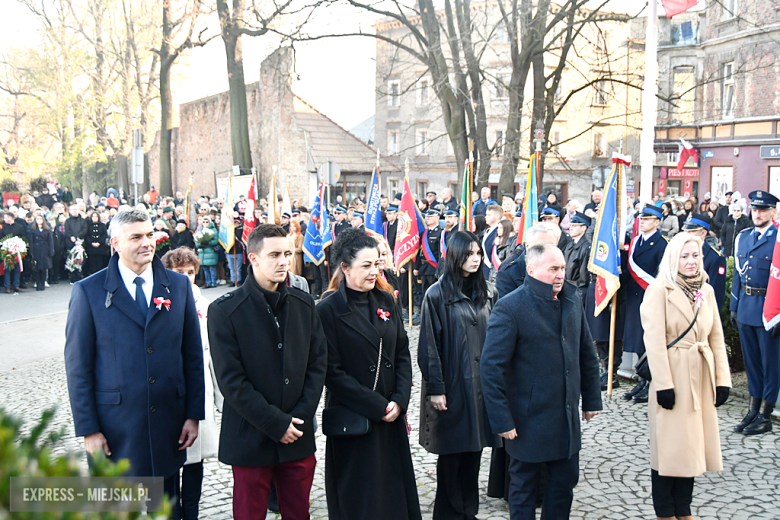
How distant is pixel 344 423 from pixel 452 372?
0.91 metres

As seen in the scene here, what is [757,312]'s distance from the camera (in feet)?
21.5

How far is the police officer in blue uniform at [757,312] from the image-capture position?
6.38 meters

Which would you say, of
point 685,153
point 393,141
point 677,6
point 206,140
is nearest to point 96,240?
point 677,6

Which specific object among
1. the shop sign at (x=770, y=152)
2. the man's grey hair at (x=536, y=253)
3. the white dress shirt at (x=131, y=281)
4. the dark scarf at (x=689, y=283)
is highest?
the shop sign at (x=770, y=152)

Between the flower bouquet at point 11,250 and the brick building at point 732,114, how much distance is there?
66.6 feet

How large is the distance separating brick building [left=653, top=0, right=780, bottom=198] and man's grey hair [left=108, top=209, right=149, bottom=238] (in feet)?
76.0

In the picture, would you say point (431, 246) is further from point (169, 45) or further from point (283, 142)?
point (169, 45)

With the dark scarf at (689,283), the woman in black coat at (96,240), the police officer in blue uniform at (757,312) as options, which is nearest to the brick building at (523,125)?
the woman in black coat at (96,240)

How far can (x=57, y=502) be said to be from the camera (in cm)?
114

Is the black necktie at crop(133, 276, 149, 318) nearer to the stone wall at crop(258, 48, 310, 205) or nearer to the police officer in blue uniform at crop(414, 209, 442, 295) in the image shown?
the police officer in blue uniform at crop(414, 209, 442, 295)

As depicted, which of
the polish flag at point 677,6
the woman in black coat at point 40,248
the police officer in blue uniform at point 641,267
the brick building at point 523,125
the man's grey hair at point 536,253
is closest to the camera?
the man's grey hair at point 536,253

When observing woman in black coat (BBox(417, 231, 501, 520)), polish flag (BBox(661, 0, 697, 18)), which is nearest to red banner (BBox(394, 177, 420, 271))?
polish flag (BBox(661, 0, 697, 18))

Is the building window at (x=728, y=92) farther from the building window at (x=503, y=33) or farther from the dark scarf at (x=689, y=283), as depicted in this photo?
the dark scarf at (x=689, y=283)

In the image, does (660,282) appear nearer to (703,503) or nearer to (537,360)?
(537,360)
